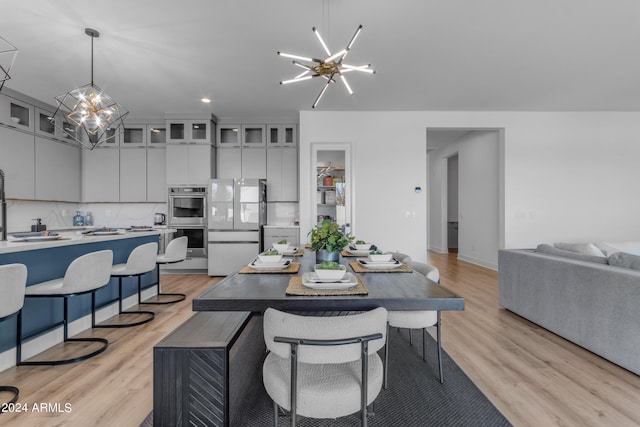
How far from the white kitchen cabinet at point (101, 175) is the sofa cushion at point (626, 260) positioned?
21.5ft

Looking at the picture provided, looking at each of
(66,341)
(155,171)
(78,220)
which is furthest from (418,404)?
(78,220)

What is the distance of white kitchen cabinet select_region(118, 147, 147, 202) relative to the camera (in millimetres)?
5418

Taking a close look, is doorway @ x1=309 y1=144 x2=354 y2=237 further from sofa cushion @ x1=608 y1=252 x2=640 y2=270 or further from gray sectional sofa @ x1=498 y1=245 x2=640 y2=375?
sofa cushion @ x1=608 y1=252 x2=640 y2=270

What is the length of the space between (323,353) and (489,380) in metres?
1.51

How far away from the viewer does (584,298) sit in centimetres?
231

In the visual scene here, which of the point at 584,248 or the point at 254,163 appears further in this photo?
the point at 254,163

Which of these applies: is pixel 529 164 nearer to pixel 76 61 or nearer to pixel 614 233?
pixel 614 233

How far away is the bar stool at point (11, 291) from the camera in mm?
→ 1664

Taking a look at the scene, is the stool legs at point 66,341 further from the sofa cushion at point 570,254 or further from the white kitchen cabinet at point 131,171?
the sofa cushion at point 570,254

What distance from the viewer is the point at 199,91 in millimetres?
4199

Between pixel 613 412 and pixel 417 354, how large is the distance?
1.08m

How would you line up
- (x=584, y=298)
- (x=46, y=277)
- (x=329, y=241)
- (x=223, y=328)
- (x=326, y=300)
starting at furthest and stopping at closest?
(x=46, y=277), (x=584, y=298), (x=329, y=241), (x=223, y=328), (x=326, y=300)

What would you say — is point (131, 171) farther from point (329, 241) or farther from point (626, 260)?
point (626, 260)

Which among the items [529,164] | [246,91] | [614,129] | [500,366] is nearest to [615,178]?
[614,129]
